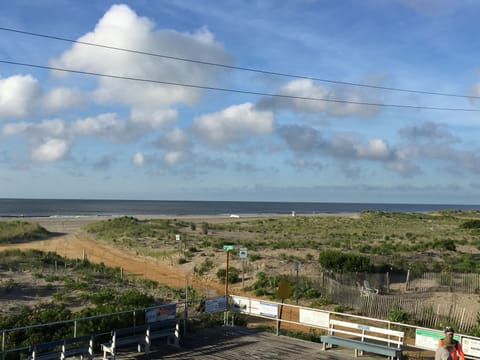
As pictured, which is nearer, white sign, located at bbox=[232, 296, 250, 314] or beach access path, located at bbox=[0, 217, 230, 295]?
white sign, located at bbox=[232, 296, 250, 314]

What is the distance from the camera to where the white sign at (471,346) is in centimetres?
1167

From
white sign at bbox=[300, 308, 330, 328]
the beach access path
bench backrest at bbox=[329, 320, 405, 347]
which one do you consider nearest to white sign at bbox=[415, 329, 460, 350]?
bench backrest at bbox=[329, 320, 405, 347]

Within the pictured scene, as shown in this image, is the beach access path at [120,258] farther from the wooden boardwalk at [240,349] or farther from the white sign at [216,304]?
the wooden boardwalk at [240,349]

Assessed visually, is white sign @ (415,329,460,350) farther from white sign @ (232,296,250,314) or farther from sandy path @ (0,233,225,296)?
sandy path @ (0,233,225,296)

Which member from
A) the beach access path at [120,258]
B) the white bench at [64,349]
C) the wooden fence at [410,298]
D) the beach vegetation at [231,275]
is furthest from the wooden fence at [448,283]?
the white bench at [64,349]

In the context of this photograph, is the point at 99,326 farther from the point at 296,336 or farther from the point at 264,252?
the point at 264,252

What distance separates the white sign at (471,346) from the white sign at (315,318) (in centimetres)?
358

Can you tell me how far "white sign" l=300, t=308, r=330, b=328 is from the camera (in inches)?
552

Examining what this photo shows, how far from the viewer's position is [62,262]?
2941 cm

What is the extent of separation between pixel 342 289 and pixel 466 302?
5.47 m

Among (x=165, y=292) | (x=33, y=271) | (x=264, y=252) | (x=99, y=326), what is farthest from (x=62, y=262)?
(x=99, y=326)

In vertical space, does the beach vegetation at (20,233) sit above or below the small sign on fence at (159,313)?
below

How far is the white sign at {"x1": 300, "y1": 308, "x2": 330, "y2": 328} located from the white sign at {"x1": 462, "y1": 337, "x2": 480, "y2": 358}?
358cm

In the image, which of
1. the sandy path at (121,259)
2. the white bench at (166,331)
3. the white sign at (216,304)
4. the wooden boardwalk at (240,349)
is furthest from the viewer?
the sandy path at (121,259)
